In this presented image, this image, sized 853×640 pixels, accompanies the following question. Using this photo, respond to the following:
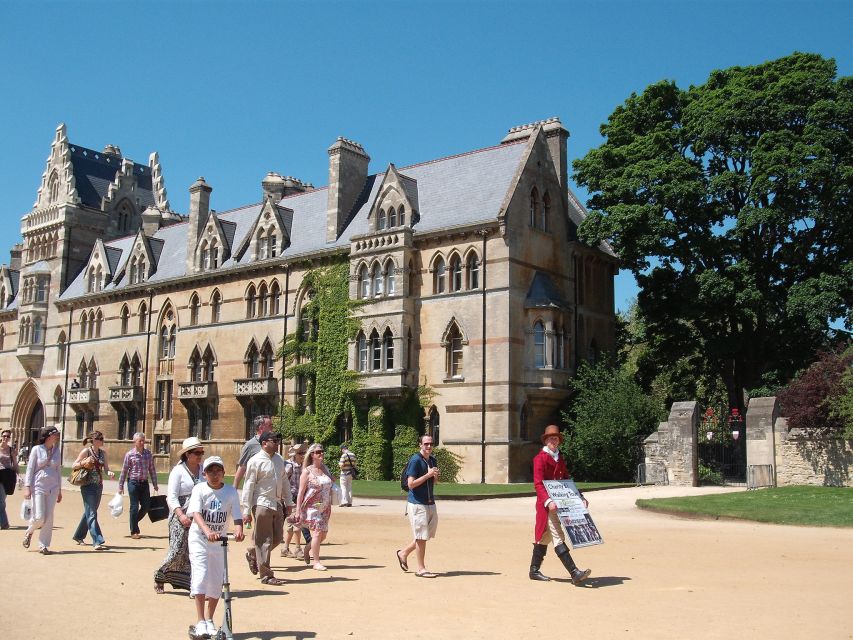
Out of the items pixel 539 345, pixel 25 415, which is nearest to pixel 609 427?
pixel 539 345

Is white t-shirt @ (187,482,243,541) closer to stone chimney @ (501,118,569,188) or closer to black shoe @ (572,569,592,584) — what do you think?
black shoe @ (572,569,592,584)

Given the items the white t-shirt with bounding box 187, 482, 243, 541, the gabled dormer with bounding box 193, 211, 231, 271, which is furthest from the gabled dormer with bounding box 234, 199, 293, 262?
the white t-shirt with bounding box 187, 482, 243, 541

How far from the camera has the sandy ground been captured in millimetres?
9305

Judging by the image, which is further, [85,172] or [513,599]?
[85,172]

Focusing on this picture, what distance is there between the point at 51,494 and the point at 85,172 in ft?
178

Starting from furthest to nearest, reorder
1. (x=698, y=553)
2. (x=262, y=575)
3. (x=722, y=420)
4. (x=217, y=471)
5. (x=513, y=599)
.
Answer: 1. (x=722, y=420)
2. (x=698, y=553)
3. (x=262, y=575)
4. (x=513, y=599)
5. (x=217, y=471)

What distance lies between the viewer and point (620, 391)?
1419 inches

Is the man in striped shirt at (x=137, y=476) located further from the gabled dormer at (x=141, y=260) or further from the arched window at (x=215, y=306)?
the gabled dormer at (x=141, y=260)

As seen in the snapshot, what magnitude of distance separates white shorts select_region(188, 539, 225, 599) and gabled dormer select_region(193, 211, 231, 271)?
4118cm

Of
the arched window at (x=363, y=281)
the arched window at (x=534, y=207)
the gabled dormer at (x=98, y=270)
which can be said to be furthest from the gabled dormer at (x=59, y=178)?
the arched window at (x=534, y=207)

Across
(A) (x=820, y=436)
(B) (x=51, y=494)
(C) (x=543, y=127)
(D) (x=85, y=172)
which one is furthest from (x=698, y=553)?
(D) (x=85, y=172)

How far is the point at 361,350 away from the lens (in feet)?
132

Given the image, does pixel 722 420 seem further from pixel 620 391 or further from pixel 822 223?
pixel 822 223

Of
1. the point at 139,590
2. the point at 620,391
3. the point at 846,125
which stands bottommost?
the point at 139,590
